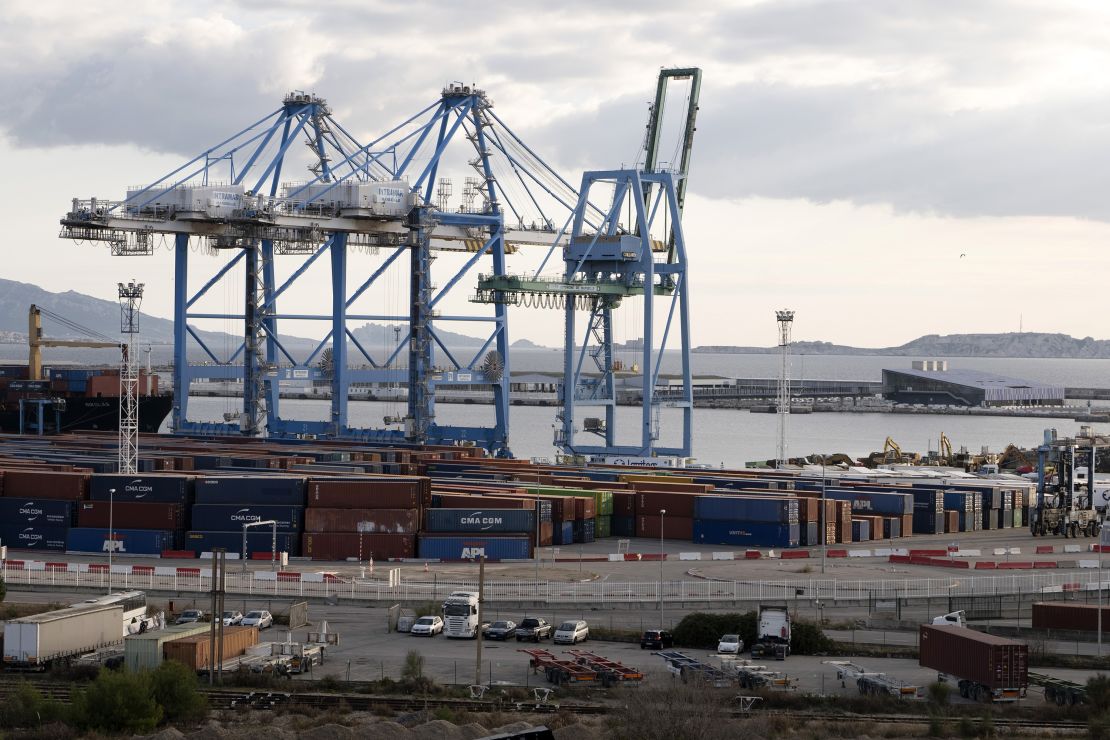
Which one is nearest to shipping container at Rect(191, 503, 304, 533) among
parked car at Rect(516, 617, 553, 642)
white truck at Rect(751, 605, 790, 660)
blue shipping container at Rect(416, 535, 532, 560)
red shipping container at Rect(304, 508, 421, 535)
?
red shipping container at Rect(304, 508, 421, 535)

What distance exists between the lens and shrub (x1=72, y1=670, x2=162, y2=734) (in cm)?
2436

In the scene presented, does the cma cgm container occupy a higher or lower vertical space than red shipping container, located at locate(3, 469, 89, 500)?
lower

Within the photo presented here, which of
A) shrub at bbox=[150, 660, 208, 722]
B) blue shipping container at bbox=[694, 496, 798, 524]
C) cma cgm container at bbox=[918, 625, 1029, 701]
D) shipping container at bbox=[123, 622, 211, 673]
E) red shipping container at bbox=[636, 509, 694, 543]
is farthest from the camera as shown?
red shipping container at bbox=[636, 509, 694, 543]

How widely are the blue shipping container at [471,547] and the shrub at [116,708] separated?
18390 mm

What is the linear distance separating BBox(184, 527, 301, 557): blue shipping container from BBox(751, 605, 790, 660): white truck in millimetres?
16471

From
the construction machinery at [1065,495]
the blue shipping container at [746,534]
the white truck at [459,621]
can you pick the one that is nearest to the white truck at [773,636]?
the white truck at [459,621]

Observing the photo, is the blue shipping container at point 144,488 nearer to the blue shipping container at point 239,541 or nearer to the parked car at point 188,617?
the blue shipping container at point 239,541

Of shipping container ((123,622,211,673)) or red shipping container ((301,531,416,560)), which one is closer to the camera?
shipping container ((123,622,211,673))

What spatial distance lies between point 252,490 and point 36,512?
21.0 ft

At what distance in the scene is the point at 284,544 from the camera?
43.2 metres

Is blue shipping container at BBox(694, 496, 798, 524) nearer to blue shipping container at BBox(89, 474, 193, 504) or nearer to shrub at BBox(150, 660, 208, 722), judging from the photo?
blue shipping container at BBox(89, 474, 193, 504)

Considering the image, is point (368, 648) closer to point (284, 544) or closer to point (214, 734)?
point (214, 734)

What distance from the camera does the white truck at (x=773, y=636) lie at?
30.7 m

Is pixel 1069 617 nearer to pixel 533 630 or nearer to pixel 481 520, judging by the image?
pixel 533 630
